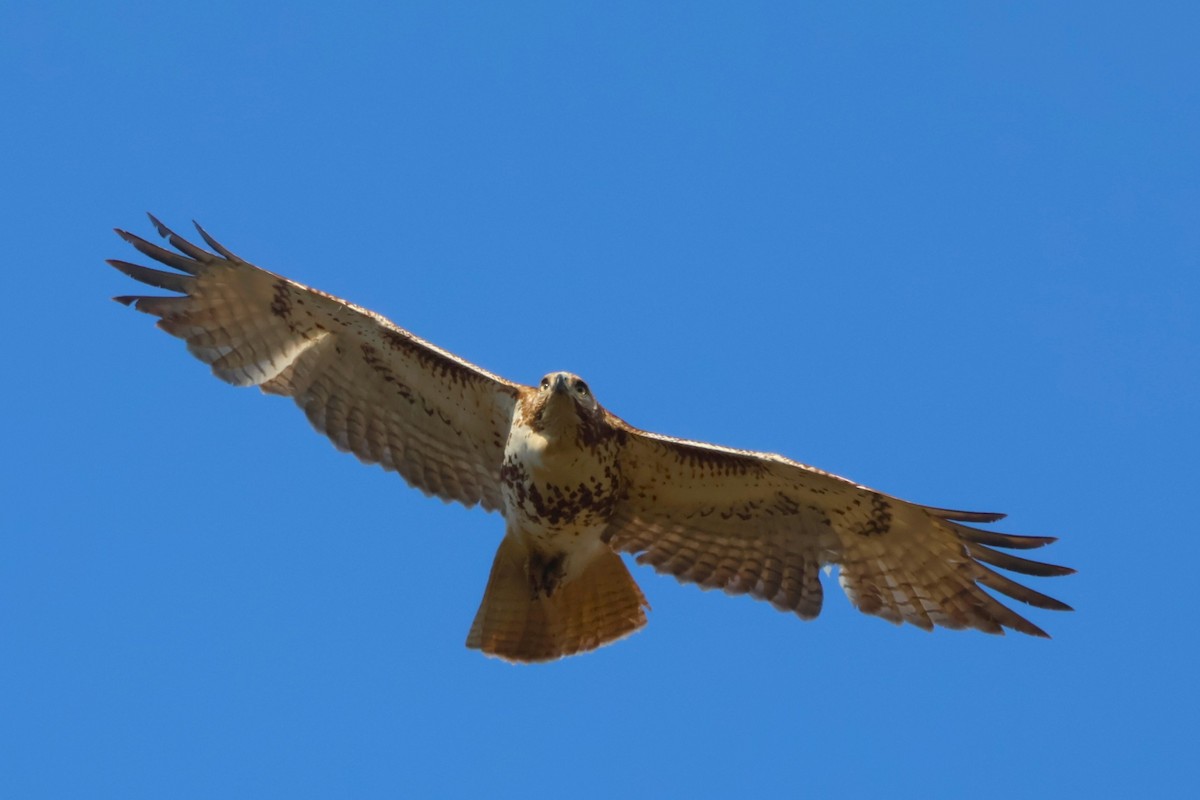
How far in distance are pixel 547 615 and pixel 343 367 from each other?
2054mm

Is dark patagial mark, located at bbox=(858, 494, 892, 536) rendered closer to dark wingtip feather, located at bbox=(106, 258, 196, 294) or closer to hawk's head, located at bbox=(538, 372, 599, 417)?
hawk's head, located at bbox=(538, 372, 599, 417)

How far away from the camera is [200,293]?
11.1 m

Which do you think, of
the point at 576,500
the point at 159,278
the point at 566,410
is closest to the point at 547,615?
the point at 576,500

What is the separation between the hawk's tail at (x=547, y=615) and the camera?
1095 cm

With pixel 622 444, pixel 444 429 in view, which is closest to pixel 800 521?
pixel 622 444

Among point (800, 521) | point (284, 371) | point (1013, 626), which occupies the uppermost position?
point (284, 371)

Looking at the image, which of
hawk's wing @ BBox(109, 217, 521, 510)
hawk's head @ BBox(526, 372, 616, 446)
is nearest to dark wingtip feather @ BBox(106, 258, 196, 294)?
hawk's wing @ BBox(109, 217, 521, 510)

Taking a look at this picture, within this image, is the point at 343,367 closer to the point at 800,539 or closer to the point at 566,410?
the point at 566,410

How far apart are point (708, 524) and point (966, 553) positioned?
161cm

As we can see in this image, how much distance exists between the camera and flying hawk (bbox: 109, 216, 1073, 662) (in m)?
10.7

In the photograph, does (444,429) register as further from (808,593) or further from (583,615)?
(808,593)

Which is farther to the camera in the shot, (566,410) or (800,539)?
(800,539)

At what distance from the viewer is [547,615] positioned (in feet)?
36.0

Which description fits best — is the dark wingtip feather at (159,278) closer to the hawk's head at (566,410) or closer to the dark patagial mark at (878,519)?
the hawk's head at (566,410)
